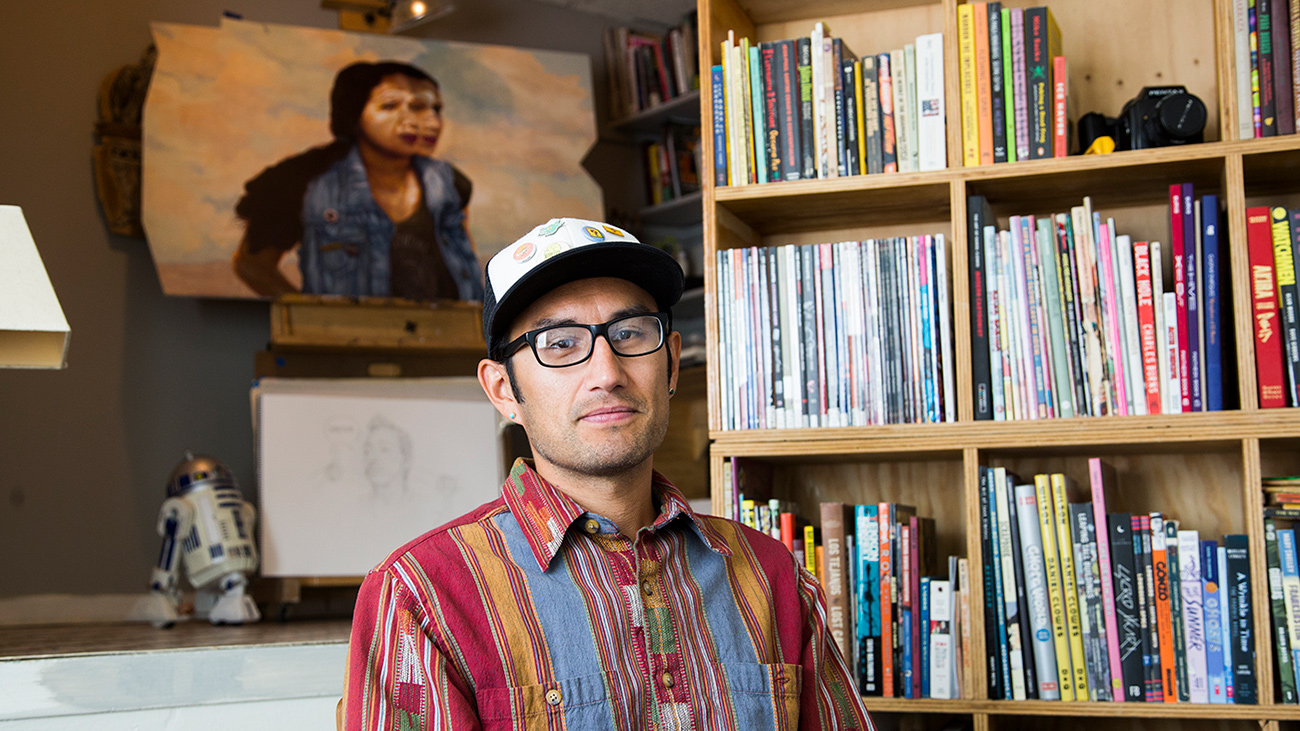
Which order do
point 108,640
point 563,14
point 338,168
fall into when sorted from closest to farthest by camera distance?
point 108,640, point 338,168, point 563,14

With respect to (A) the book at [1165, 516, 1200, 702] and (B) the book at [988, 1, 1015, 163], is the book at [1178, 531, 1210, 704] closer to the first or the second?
(A) the book at [1165, 516, 1200, 702]

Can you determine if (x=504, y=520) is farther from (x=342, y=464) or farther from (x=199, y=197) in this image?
(x=199, y=197)

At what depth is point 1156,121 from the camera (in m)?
1.91

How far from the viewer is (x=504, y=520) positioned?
3.93 ft

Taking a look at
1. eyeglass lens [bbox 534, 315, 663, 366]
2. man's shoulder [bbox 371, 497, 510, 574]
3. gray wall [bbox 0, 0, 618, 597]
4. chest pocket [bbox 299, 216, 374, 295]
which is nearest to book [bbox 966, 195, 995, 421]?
eyeglass lens [bbox 534, 315, 663, 366]

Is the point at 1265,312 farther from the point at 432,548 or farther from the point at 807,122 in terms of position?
the point at 432,548

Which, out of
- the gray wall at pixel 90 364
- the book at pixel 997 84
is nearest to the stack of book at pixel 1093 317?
the book at pixel 997 84

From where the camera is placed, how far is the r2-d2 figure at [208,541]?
306 cm

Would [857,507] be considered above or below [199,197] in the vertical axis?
below

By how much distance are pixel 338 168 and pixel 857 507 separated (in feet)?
8.83

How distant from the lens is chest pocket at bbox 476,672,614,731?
1069 mm

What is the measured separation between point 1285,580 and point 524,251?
1.37 m

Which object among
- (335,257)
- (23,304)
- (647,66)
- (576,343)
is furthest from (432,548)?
(647,66)

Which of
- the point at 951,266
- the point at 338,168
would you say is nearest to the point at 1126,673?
the point at 951,266
